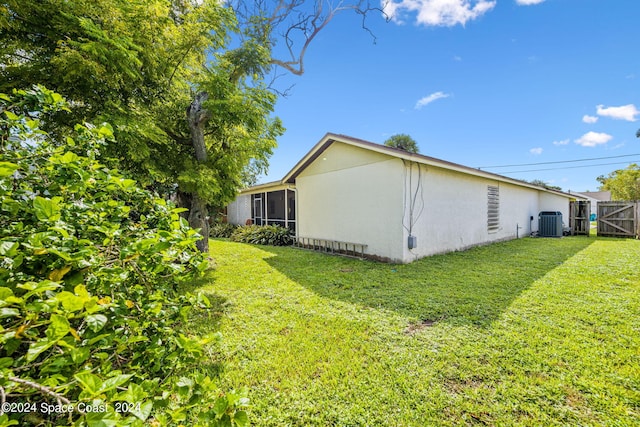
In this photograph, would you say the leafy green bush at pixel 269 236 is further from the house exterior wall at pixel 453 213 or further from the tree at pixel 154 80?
the house exterior wall at pixel 453 213

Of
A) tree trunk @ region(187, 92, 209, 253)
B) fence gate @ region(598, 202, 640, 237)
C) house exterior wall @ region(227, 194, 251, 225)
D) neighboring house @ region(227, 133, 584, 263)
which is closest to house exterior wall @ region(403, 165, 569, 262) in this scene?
neighboring house @ region(227, 133, 584, 263)

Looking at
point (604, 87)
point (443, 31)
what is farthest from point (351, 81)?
point (604, 87)

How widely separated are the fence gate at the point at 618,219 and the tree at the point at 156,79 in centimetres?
1689

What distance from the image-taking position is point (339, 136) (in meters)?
8.30

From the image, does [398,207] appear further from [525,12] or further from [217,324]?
[525,12]

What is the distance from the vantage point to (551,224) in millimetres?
13039

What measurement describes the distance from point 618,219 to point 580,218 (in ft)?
5.58

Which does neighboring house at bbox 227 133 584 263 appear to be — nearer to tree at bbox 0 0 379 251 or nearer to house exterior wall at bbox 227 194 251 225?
tree at bbox 0 0 379 251

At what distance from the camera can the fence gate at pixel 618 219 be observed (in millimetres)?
11910

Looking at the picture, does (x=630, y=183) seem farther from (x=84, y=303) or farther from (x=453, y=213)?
(x=84, y=303)

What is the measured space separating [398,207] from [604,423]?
5.42m

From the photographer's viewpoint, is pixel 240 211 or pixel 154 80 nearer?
pixel 154 80

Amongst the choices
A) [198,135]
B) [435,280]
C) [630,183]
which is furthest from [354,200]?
[630,183]

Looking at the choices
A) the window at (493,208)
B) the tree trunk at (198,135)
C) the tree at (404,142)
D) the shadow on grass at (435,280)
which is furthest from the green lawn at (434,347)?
the tree at (404,142)
